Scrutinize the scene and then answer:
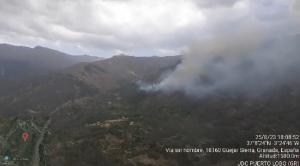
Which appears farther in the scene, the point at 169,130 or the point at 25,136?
the point at 169,130

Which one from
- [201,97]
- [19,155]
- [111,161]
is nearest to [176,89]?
[201,97]

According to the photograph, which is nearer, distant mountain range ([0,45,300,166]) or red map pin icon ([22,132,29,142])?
red map pin icon ([22,132,29,142])

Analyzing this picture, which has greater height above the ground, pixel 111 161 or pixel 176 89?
pixel 176 89

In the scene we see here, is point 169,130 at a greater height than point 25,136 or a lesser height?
greater

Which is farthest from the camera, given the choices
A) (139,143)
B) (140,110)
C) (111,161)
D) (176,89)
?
(176,89)

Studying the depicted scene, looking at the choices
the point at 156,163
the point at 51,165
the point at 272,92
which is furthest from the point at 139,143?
the point at 272,92

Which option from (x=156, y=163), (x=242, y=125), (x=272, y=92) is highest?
(x=272, y=92)

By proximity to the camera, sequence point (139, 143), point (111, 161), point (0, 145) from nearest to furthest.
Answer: point (0, 145) < point (111, 161) < point (139, 143)

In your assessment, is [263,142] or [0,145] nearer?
[0,145]

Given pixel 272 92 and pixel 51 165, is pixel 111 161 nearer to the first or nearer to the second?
pixel 51 165

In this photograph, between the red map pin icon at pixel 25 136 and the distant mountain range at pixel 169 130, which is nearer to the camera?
the red map pin icon at pixel 25 136
